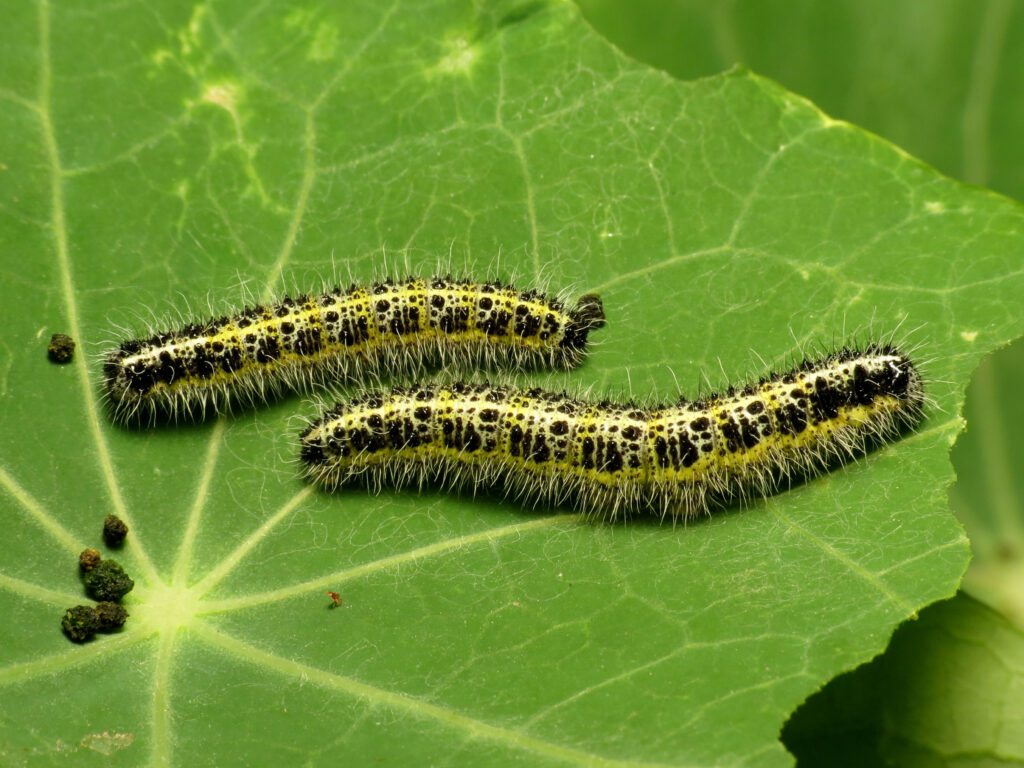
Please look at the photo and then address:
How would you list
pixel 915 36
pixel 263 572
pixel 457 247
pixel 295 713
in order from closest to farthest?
pixel 295 713, pixel 263 572, pixel 457 247, pixel 915 36

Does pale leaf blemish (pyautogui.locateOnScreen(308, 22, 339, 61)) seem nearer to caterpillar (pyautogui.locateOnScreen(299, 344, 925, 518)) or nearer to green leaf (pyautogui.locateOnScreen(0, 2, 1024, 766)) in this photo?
green leaf (pyautogui.locateOnScreen(0, 2, 1024, 766))

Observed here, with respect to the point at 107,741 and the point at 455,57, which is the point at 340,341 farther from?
the point at 107,741

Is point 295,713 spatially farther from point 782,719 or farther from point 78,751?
point 782,719

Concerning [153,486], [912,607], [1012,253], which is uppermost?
[1012,253]

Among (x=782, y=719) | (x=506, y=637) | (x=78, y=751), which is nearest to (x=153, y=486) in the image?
(x=78, y=751)

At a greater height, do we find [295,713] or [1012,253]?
[1012,253]

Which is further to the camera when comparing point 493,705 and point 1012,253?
point 1012,253

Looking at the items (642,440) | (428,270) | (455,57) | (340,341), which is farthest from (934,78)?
(340,341)
